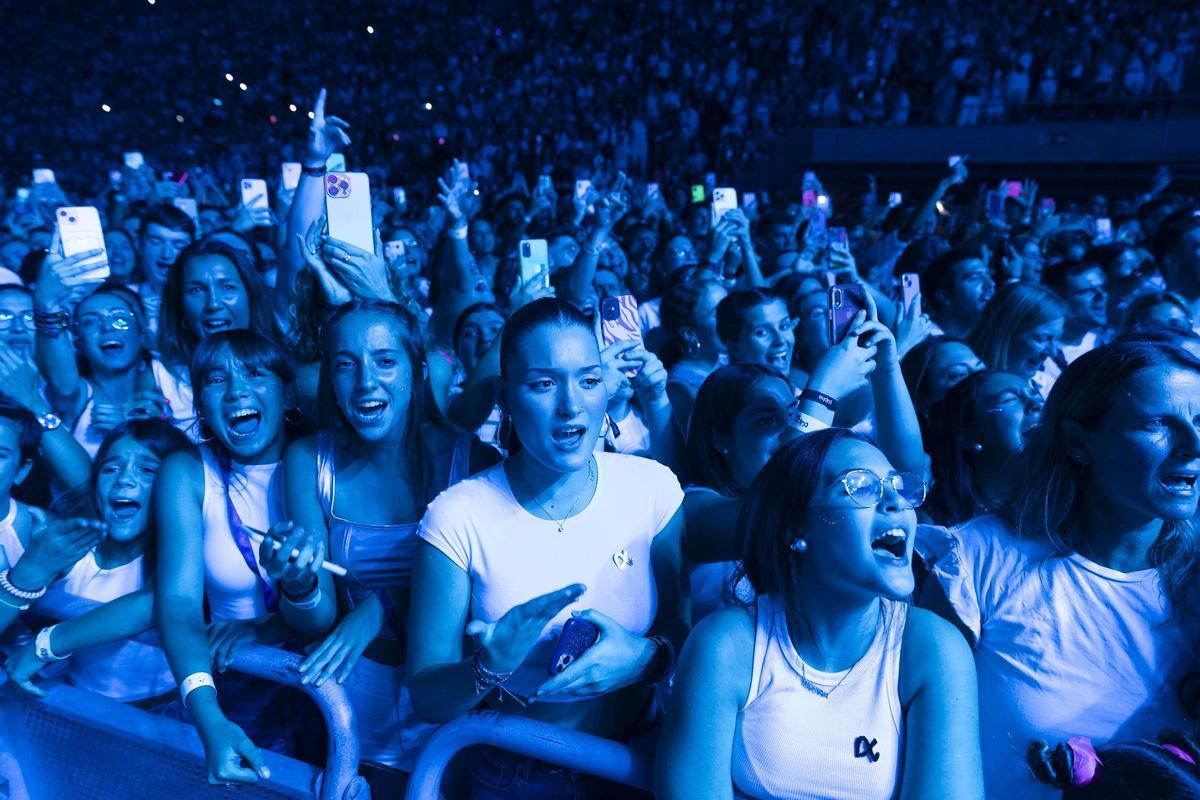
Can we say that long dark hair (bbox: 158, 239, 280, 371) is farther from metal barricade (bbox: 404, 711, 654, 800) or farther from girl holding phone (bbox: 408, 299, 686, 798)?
metal barricade (bbox: 404, 711, 654, 800)

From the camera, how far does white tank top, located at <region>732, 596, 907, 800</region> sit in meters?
1.41

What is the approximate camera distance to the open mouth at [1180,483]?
1538 millimetres

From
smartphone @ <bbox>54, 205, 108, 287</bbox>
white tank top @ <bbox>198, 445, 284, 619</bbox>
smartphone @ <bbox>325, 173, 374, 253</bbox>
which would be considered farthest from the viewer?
smartphone @ <bbox>54, 205, 108, 287</bbox>

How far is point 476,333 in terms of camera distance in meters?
3.51

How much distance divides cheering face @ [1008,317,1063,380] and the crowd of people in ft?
0.04

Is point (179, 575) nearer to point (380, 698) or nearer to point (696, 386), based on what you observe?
point (380, 698)

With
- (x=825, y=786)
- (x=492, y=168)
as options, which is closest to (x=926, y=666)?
(x=825, y=786)

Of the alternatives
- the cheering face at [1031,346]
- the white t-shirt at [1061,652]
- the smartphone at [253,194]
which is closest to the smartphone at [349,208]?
the white t-shirt at [1061,652]

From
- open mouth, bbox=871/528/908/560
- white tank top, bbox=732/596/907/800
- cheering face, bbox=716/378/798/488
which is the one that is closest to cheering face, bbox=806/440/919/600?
open mouth, bbox=871/528/908/560

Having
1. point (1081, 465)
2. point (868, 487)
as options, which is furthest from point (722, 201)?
point (868, 487)

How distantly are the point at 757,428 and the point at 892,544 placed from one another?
0.86 metres

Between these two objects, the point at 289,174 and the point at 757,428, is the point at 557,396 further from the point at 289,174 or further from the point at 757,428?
the point at 289,174

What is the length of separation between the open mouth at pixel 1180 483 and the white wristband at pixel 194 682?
5.81 ft

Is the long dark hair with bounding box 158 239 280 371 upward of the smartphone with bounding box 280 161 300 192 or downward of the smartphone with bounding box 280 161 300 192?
downward
